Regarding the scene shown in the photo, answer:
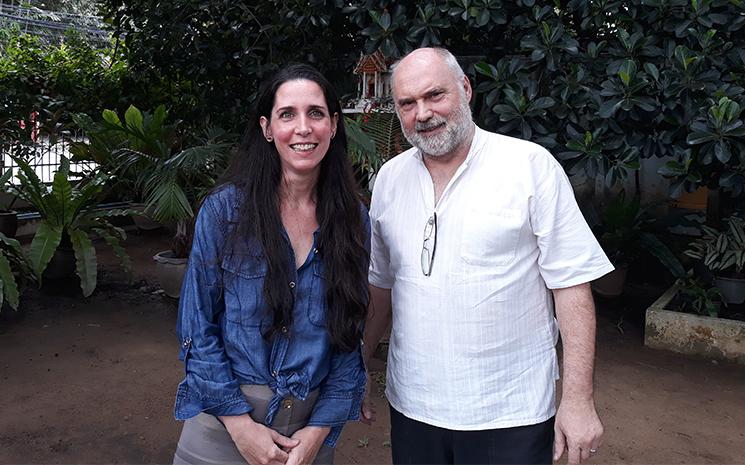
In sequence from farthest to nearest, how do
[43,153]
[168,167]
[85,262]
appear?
[43,153]
[85,262]
[168,167]

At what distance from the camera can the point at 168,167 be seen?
205 inches

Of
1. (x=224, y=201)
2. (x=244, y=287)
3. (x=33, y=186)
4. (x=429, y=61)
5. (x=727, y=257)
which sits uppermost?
(x=429, y=61)

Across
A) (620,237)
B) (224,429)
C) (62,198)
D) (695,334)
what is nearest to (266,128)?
(224,429)

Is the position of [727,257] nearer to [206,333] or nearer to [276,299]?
[276,299]

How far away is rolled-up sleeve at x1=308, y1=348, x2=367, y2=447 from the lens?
1.82m

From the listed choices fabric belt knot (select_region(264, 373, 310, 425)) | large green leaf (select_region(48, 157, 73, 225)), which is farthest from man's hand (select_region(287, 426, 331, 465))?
large green leaf (select_region(48, 157, 73, 225))

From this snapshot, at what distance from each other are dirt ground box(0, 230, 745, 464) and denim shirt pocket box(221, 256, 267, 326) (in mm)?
1818

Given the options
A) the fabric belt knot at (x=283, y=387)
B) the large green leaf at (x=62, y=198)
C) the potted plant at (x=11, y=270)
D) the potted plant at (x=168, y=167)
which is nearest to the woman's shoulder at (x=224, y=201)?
the fabric belt knot at (x=283, y=387)

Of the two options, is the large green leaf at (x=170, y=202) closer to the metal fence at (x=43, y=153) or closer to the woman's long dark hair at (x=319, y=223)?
the metal fence at (x=43, y=153)

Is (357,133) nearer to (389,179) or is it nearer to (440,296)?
(389,179)

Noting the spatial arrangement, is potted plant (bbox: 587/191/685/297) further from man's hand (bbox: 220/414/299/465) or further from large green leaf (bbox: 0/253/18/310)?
man's hand (bbox: 220/414/299/465)

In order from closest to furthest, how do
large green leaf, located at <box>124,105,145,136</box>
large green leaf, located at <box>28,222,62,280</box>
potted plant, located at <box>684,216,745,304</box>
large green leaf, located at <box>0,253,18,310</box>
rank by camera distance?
large green leaf, located at <box>0,253,18,310</box>, potted plant, located at <box>684,216,745,304</box>, large green leaf, located at <box>28,222,62,280</box>, large green leaf, located at <box>124,105,145,136</box>

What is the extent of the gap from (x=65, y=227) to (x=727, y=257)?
206 inches

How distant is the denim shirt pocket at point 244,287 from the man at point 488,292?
1.50ft
